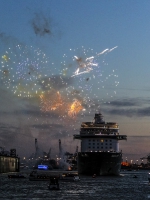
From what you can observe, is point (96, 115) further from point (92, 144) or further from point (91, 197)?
point (91, 197)

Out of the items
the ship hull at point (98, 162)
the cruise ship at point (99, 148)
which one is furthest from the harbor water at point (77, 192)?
the cruise ship at point (99, 148)

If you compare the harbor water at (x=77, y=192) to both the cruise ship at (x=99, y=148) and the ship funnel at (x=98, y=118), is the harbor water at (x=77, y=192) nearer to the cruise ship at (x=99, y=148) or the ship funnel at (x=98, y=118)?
the cruise ship at (x=99, y=148)

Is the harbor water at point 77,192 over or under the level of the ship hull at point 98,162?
under

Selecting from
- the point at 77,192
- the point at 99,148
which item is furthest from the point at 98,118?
the point at 77,192

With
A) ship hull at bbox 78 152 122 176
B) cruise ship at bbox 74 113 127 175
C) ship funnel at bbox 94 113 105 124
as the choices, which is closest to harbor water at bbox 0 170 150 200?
ship hull at bbox 78 152 122 176

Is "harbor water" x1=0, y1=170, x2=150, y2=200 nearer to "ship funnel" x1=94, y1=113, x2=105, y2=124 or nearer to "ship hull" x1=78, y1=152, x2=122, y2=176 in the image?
"ship hull" x1=78, y1=152, x2=122, y2=176

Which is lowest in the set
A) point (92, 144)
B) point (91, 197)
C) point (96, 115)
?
point (91, 197)

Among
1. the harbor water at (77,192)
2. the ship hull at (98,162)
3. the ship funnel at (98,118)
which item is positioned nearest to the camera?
the harbor water at (77,192)

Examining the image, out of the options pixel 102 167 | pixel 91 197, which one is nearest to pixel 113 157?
pixel 102 167
